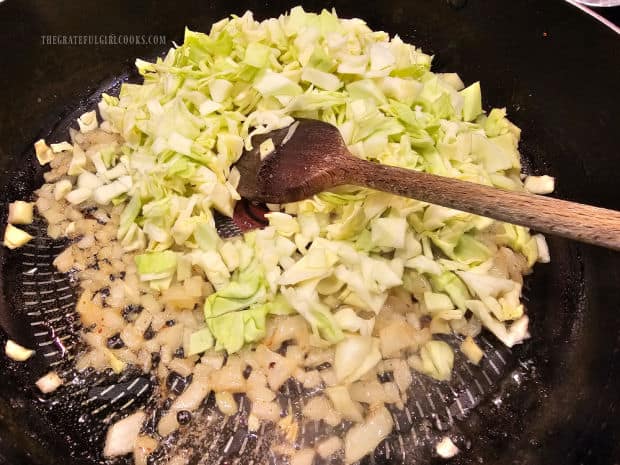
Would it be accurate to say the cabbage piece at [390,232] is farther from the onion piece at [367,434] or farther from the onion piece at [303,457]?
the onion piece at [303,457]

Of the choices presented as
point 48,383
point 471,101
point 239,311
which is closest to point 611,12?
point 471,101

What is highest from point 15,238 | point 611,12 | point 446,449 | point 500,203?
point 611,12

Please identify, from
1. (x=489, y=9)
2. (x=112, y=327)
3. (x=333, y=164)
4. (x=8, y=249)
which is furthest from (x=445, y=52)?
(x=8, y=249)

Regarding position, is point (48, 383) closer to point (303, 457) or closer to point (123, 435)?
point (123, 435)

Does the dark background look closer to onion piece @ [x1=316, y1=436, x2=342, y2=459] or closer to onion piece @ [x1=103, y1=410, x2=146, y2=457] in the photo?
onion piece @ [x1=316, y1=436, x2=342, y2=459]

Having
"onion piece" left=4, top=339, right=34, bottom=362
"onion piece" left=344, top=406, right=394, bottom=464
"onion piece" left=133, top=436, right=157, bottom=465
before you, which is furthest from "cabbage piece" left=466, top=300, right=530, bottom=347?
"onion piece" left=4, top=339, right=34, bottom=362

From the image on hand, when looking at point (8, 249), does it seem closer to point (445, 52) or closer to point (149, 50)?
point (149, 50)
